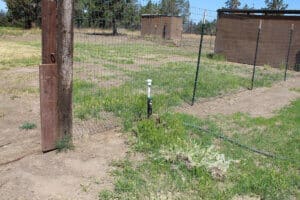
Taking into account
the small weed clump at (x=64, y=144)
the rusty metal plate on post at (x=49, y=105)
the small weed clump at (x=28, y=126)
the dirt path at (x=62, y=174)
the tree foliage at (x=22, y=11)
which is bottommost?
the dirt path at (x=62, y=174)

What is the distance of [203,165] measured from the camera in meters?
3.86

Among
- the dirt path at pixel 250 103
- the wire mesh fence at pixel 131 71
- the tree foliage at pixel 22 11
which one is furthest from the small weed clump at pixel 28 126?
the tree foliage at pixel 22 11

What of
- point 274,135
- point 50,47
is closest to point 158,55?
point 274,135

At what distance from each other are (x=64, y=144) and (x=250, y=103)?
4.63 metres

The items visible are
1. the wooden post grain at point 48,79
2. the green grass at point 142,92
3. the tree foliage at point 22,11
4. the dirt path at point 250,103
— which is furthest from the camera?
the tree foliage at point 22,11

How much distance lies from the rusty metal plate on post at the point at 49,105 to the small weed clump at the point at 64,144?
2.0 inches

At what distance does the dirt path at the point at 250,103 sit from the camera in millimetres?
6693

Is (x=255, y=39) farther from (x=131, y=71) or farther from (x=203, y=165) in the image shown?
(x=203, y=165)

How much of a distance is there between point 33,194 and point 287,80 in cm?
1018

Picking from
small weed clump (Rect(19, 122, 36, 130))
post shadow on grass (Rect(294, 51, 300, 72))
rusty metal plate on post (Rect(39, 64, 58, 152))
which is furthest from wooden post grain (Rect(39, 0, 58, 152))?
post shadow on grass (Rect(294, 51, 300, 72))

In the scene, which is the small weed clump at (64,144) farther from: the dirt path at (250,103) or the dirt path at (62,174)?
the dirt path at (250,103)

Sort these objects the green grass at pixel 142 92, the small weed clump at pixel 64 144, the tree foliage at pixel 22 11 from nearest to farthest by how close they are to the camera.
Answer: the small weed clump at pixel 64 144 → the green grass at pixel 142 92 → the tree foliage at pixel 22 11

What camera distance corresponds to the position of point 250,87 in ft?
31.2

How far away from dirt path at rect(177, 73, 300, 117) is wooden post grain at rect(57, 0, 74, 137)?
2728 mm
